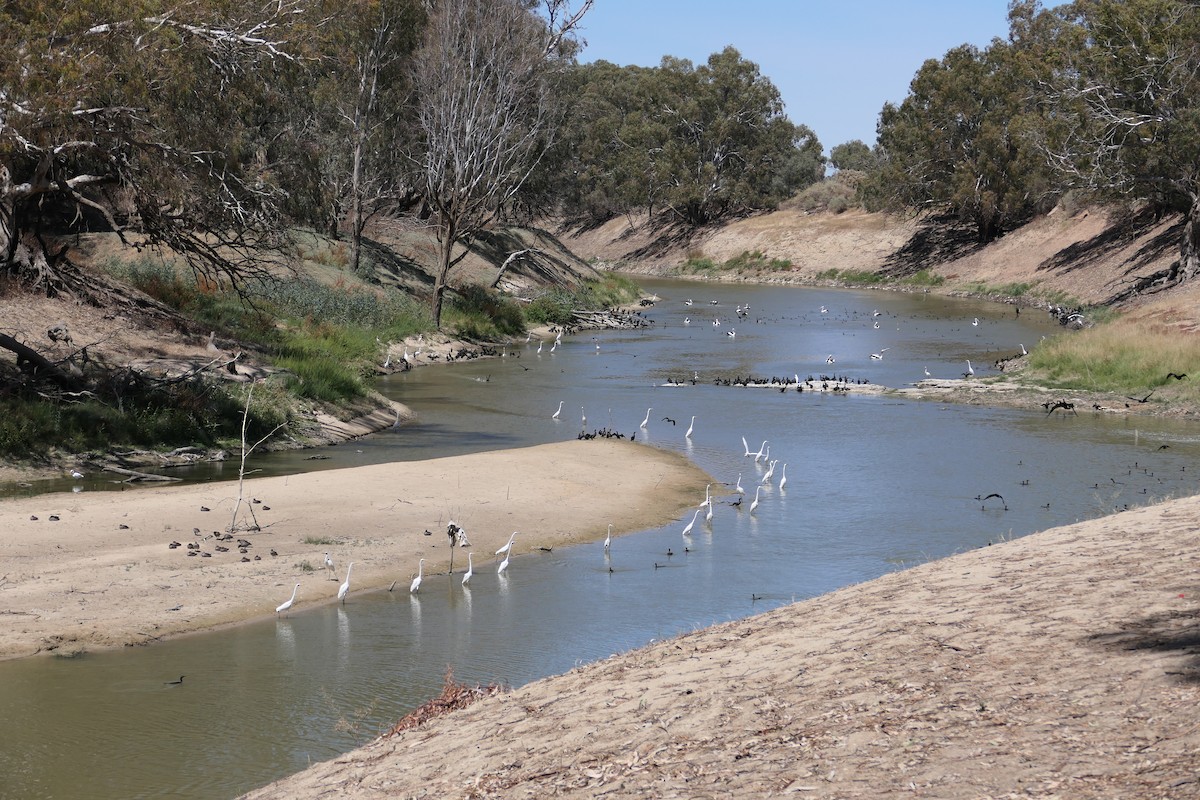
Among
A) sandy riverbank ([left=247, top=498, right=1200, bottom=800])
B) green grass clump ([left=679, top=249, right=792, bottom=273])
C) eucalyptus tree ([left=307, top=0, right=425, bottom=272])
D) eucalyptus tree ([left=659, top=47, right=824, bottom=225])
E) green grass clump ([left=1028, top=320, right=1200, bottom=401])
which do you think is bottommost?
sandy riverbank ([left=247, top=498, right=1200, bottom=800])

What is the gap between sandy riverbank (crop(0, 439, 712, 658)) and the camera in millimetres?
13570

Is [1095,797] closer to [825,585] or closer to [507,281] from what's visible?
[825,585]

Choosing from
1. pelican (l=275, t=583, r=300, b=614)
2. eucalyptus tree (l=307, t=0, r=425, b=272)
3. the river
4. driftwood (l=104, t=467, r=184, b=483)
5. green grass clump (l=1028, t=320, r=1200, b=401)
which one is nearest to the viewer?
the river

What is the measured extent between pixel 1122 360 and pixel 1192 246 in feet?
65.6

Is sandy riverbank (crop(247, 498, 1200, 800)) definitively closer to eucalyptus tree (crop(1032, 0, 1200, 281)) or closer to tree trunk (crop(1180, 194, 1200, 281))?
eucalyptus tree (crop(1032, 0, 1200, 281))

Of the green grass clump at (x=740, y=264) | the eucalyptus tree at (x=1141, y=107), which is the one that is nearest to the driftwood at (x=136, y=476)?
the eucalyptus tree at (x=1141, y=107)

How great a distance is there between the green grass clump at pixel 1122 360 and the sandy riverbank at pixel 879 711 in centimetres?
2109

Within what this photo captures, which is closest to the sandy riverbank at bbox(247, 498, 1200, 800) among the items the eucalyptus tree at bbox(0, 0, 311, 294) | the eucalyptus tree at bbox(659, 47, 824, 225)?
the eucalyptus tree at bbox(0, 0, 311, 294)

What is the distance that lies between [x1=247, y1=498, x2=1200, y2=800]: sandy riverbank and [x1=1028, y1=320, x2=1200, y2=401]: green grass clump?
69.2 feet

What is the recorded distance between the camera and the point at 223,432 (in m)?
24.3

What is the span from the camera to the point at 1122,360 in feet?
106

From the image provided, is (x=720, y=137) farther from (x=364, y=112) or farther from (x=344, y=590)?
(x=344, y=590)

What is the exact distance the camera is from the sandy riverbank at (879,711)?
6.91 meters

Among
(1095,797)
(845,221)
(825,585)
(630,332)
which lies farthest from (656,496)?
(845,221)
